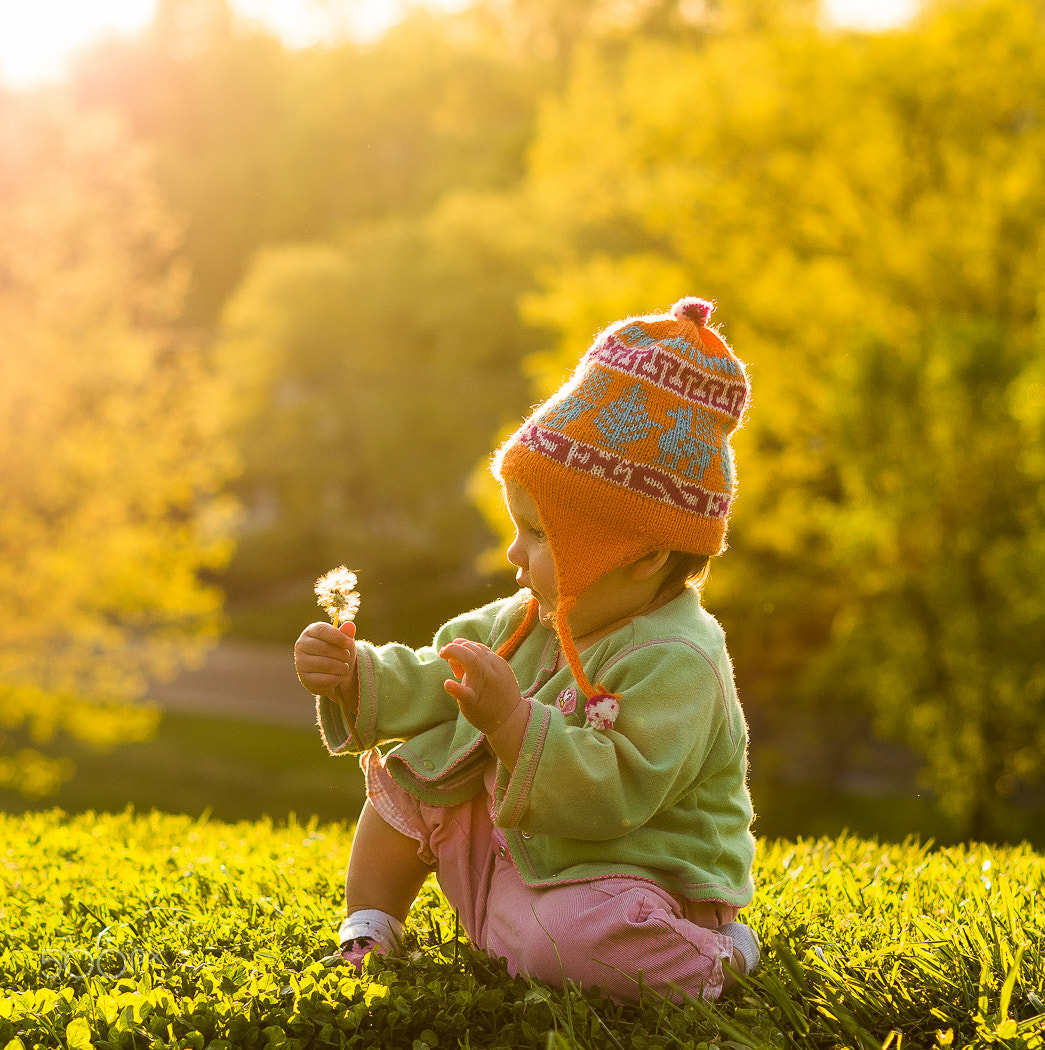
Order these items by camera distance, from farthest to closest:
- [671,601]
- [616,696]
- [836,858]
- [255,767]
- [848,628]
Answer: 1. [255,767]
2. [848,628]
3. [836,858]
4. [671,601]
5. [616,696]

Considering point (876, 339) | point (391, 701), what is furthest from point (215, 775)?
point (391, 701)

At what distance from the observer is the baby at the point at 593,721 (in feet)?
6.94

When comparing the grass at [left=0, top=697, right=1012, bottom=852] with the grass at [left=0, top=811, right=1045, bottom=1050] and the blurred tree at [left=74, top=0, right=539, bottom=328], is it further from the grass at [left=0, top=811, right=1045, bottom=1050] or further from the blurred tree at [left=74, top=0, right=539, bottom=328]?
the blurred tree at [left=74, top=0, right=539, bottom=328]

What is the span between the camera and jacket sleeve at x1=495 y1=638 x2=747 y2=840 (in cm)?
206

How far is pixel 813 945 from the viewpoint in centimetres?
251

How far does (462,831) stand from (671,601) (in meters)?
0.66

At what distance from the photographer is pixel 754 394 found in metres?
11.5

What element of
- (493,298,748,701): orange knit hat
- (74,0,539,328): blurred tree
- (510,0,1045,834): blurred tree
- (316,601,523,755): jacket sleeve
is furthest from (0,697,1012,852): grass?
(74,0,539,328): blurred tree

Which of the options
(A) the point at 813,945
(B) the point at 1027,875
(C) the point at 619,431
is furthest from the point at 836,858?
(C) the point at 619,431

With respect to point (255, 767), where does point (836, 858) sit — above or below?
above

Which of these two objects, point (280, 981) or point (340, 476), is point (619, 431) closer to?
point (280, 981)

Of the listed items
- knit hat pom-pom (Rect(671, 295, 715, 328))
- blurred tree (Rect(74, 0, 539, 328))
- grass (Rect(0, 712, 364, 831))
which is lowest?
grass (Rect(0, 712, 364, 831))

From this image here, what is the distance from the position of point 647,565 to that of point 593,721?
1.24 ft

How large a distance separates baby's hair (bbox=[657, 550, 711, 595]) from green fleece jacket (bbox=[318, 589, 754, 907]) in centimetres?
3
